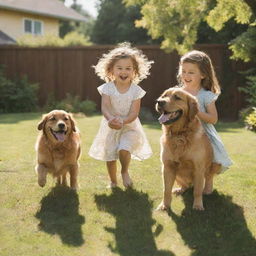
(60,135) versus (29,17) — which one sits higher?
(29,17)

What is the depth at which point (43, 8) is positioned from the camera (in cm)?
2883

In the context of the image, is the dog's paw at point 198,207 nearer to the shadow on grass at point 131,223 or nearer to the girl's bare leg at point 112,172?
the shadow on grass at point 131,223

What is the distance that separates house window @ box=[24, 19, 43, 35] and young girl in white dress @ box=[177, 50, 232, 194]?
24.9m

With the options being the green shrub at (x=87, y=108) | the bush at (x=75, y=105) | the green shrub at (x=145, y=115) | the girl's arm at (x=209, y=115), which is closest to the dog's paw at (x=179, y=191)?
the girl's arm at (x=209, y=115)

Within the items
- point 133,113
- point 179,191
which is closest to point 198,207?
point 179,191

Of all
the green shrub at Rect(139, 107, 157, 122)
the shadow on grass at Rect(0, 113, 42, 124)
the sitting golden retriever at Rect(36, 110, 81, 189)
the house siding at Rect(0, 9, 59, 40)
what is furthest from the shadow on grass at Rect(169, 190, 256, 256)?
the house siding at Rect(0, 9, 59, 40)

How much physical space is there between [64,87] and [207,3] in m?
6.41

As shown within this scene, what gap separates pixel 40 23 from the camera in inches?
1161

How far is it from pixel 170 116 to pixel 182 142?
1.01 ft

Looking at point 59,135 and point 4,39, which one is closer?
point 59,135

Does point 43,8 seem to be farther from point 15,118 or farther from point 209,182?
point 209,182

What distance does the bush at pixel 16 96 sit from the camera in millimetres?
16266

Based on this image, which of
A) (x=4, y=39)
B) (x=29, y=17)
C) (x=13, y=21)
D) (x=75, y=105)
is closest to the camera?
(x=75, y=105)

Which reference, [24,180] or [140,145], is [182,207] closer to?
[140,145]
